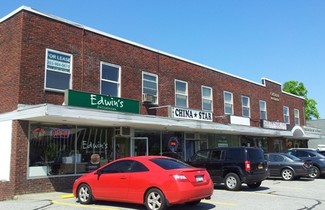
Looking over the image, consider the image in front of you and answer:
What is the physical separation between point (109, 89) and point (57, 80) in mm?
2948

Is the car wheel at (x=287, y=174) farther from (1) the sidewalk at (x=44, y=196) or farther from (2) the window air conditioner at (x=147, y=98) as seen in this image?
→ (1) the sidewalk at (x=44, y=196)

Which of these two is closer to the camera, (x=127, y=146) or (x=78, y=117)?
(x=78, y=117)

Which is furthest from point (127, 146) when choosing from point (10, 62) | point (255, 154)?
point (10, 62)

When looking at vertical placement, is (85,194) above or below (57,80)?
below

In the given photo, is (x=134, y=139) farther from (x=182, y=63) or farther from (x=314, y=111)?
(x=314, y=111)

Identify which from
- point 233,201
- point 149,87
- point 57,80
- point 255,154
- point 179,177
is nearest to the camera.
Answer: point 179,177

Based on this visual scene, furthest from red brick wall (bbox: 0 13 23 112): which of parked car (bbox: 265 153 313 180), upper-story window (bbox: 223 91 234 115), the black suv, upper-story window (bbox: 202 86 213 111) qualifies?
upper-story window (bbox: 223 91 234 115)

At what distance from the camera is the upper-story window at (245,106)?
95.7ft

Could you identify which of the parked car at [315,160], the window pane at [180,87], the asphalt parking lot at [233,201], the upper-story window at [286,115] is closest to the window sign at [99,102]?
the asphalt parking lot at [233,201]

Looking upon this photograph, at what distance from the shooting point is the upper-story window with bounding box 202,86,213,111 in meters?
24.9

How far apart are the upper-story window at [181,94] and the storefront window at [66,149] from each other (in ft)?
19.2

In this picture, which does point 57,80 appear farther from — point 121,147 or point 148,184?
point 148,184

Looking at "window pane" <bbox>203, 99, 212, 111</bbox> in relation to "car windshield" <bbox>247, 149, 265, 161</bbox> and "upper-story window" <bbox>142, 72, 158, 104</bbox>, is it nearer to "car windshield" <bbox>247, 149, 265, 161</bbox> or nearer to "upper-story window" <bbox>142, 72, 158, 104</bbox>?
"upper-story window" <bbox>142, 72, 158, 104</bbox>

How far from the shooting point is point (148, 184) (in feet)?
33.8
